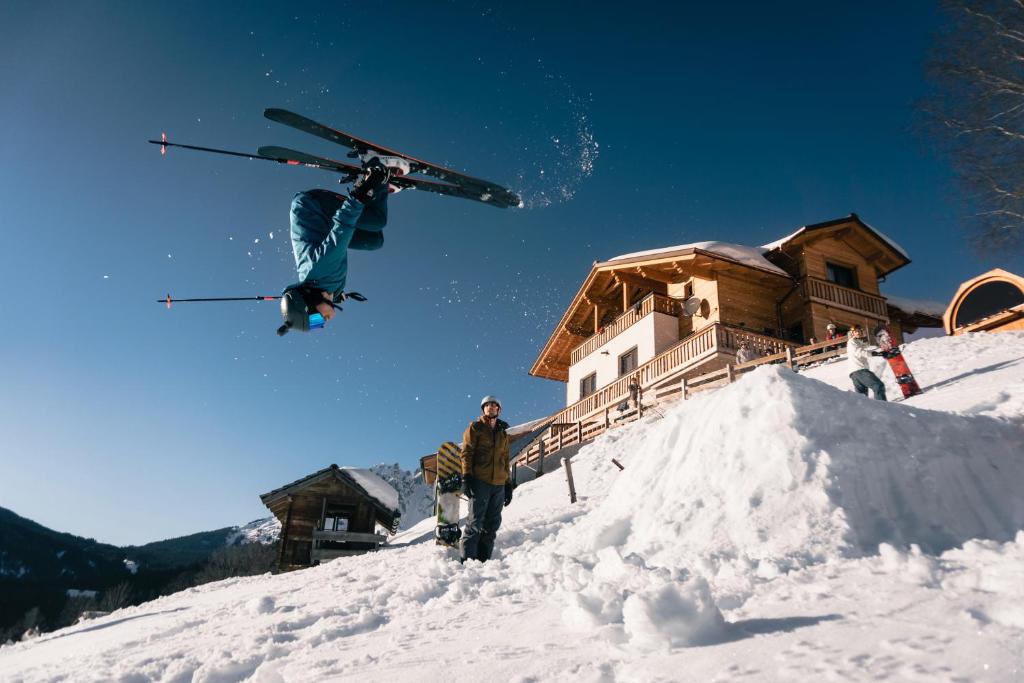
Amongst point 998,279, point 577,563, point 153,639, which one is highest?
point 998,279

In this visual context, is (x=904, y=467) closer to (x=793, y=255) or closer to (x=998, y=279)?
(x=998, y=279)

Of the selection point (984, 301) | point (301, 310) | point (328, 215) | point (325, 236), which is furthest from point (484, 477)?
point (984, 301)

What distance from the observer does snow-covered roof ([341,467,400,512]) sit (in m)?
16.7

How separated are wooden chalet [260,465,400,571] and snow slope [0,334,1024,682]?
33.5 feet

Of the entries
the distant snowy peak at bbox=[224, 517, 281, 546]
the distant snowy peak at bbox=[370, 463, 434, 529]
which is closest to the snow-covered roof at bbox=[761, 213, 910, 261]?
the distant snowy peak at bbox=[224, 517, 281, 546]

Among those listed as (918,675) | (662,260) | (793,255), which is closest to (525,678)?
(918,675)

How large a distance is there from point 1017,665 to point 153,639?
17.6 ft

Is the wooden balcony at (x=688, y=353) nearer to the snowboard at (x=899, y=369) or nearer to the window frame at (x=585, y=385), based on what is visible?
the window frame at (x=585, y=385)

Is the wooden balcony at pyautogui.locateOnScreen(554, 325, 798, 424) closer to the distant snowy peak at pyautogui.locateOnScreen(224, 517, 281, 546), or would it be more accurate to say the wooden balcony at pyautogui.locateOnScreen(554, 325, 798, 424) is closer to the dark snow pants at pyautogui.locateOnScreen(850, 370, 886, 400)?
the dark snow pants at pyautogui.locateOnScreen(850, 370, 886, 400)

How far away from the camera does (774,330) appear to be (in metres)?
20.7

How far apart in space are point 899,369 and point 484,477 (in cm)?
931

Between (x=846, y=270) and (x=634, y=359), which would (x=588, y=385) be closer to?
(x=634, y=359)

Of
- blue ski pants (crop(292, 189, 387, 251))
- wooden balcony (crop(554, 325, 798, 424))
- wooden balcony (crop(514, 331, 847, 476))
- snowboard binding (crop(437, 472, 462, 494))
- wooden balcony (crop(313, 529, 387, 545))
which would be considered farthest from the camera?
wooden balcony (crop(554, 325, 798, 424))

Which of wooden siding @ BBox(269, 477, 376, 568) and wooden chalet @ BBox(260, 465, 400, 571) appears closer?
wooden chalet @ BBox(260, 465, 400, 571)
